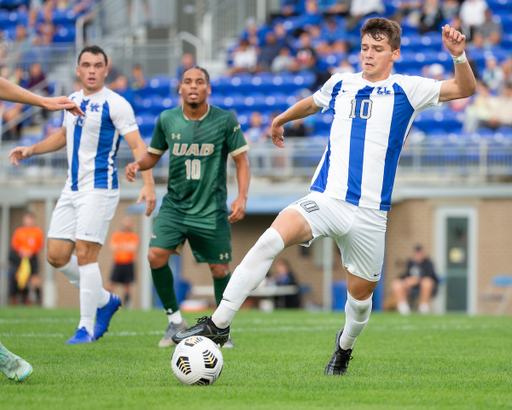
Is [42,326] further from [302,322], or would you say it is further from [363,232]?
[363,232]

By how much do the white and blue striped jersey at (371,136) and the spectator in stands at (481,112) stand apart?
13474 mm

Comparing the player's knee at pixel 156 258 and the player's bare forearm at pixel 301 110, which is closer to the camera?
the player's bare forearm at pixel 301 110

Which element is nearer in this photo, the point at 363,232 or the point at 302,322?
the point at 363,232

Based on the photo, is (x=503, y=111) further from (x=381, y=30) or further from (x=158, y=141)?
(x=381, y=30)

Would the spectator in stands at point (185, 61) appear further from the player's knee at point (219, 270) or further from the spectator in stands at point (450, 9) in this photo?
the player's knee at point (219, 270)

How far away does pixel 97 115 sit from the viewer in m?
7.72

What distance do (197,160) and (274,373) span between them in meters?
2.46

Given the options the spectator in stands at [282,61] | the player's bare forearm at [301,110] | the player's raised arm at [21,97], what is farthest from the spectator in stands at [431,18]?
the player's raised arm at [21,97]

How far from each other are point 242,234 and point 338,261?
2.44 m

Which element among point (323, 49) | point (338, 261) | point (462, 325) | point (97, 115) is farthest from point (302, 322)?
point (323, 49)

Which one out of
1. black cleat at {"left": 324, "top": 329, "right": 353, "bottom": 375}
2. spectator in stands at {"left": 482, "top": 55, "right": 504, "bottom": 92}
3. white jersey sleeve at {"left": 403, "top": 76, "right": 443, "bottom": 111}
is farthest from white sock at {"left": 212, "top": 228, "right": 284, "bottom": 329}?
spectator in stands at {"left": 482, "top": 55, "right": 504, "bottom": 92}

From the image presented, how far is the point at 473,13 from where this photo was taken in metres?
21.6

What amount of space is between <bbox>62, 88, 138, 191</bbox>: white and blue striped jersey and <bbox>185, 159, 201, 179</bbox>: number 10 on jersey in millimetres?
730

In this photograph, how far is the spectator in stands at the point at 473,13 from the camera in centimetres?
2153
